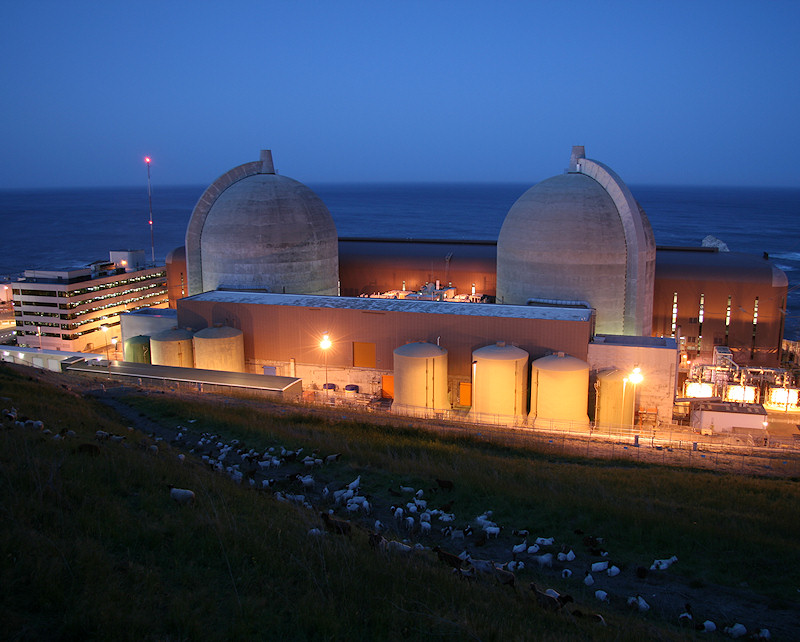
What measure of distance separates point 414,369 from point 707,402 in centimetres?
1117

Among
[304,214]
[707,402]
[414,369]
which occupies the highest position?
[304,214]

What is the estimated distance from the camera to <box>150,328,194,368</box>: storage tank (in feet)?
91.7

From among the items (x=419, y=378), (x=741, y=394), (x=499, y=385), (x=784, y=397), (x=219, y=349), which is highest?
(x=219, y=349)

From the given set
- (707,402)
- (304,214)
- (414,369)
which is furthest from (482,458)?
(304,214)

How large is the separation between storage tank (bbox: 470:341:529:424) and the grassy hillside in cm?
948

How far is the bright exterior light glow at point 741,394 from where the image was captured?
2741cm

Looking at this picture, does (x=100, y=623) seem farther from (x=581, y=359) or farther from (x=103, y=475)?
(x=581, y=359)

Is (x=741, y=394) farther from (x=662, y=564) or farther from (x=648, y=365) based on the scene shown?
(x=662, y=564)

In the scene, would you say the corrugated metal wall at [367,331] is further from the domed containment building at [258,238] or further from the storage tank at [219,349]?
the domed containment building at [258,238]

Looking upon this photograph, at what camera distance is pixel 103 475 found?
887 cm

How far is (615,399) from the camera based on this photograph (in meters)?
23.2

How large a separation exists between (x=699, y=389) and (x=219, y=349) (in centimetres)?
2066

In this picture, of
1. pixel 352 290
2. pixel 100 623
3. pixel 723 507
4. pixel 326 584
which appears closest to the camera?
pixel 100 623

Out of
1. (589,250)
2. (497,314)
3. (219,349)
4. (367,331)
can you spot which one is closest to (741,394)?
(589,250)
